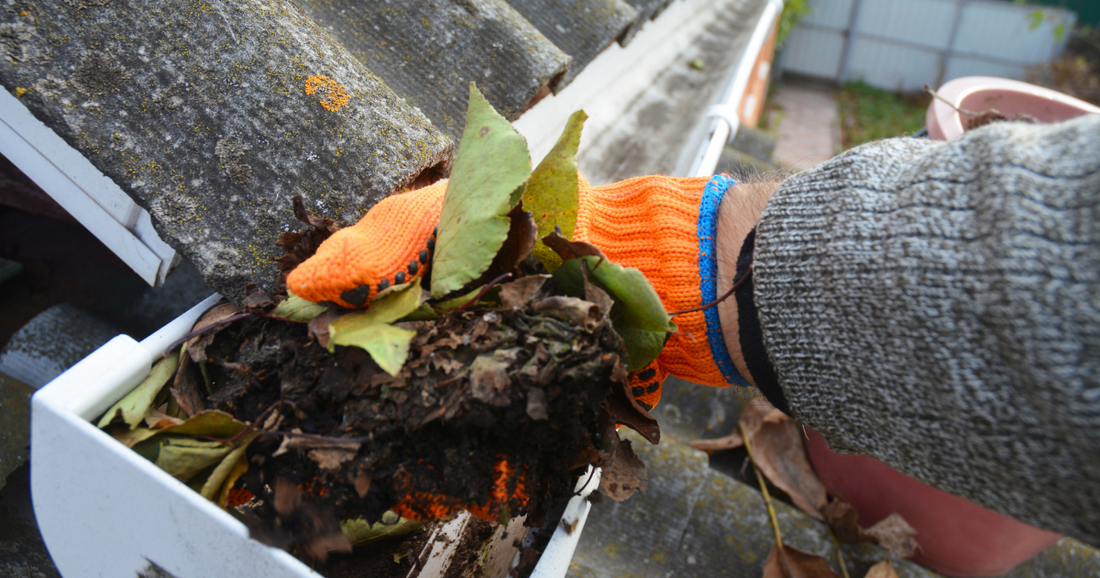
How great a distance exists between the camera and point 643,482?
774 millimetres

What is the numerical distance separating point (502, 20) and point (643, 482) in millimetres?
1004

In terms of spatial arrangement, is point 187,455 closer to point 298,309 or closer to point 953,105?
point 298,309

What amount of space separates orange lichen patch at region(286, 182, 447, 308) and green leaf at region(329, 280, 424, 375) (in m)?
0.02

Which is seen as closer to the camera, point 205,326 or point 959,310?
point 959,310

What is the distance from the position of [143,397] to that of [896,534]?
163 cm

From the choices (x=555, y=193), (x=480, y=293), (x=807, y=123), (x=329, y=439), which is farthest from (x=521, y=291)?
(x=807, y=123)

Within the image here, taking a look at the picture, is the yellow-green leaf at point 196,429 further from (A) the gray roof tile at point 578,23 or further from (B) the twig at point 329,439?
(A) the gray roof tile at point 578,23

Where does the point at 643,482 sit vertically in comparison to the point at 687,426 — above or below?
above

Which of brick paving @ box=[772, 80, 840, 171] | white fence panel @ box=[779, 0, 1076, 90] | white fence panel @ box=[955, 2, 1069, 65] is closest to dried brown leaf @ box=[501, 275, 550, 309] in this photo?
brick paving @ box=[772, 80, 840, 171]

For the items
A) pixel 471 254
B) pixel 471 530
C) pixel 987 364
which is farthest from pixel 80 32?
pixel 987 364

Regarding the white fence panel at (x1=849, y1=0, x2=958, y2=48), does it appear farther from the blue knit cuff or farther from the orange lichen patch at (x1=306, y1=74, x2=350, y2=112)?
the orange lichen patch at (x1=306, y1=74, x2=350, y2=112)

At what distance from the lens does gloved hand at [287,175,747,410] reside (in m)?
0.68

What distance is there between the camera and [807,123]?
7.17 meters

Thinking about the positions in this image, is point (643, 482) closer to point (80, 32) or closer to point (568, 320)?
point (568, 320)
